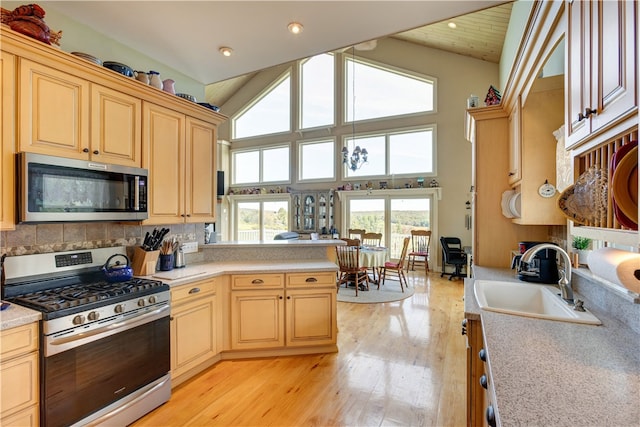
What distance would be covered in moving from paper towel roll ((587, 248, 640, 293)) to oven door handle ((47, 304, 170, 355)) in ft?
7.73

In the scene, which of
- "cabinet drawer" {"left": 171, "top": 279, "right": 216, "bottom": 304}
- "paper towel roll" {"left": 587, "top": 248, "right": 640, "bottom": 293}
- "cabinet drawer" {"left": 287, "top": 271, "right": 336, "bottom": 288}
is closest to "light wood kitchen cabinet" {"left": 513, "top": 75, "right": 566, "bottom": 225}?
"paper towel roll" {"left": 587, "top": 248, "right": 640, "bottom": 293}

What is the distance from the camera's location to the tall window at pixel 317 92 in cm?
823

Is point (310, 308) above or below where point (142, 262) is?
below

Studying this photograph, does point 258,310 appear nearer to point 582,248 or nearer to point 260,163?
point 582,248

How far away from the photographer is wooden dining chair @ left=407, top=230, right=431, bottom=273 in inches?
267

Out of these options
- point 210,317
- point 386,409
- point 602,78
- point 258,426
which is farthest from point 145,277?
point 602,78

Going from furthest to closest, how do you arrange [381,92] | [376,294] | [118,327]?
[381,92], [376,294], [118,327]

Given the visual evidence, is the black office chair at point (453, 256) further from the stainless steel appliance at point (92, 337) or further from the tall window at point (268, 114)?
the stainless steel appliance at point (92, 337)

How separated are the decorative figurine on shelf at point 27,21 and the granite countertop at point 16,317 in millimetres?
1548

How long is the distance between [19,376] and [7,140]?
1255mm

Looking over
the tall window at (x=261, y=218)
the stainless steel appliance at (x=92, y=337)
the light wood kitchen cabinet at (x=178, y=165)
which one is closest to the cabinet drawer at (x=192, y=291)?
the stainless steel appliance at (x=92, y=337)

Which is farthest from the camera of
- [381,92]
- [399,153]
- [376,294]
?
[381,92]

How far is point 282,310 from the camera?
2.70m

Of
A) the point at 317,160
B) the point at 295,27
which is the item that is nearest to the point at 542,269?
the point at 295,27
